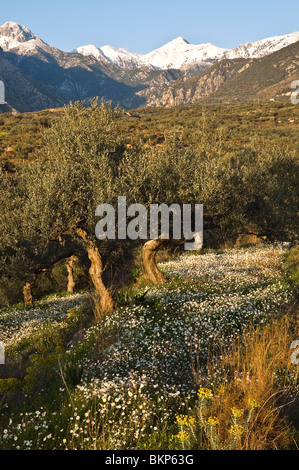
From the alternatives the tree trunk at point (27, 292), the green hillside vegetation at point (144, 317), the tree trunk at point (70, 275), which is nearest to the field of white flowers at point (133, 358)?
the green hillside vegetation at point (144, 317)

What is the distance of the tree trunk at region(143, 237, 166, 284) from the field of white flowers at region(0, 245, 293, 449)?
0.70 metres

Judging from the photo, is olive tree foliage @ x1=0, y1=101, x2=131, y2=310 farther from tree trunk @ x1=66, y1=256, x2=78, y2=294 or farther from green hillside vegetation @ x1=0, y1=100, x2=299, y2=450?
tree trunk @ x1=66, y1=256, x2=78, y2=294

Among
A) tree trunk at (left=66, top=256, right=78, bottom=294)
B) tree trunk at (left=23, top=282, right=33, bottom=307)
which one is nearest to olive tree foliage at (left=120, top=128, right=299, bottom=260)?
tree trunk at (left=66, top=256, right=78, bottom=294)

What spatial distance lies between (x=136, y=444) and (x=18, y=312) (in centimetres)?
1653

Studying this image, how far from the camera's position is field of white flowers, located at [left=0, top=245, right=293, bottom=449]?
5.95 meters

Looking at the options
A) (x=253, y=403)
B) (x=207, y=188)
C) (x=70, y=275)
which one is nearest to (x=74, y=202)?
(x=207, y=188)

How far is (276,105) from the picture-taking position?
3807 inches

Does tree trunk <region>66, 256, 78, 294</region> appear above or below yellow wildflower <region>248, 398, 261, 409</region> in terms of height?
below

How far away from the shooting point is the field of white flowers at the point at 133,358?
595 cm

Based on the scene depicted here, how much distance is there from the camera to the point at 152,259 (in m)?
16.6

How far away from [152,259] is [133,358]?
26.8 feet

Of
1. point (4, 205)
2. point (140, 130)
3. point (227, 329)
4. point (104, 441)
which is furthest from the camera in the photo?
point (140, 130)
